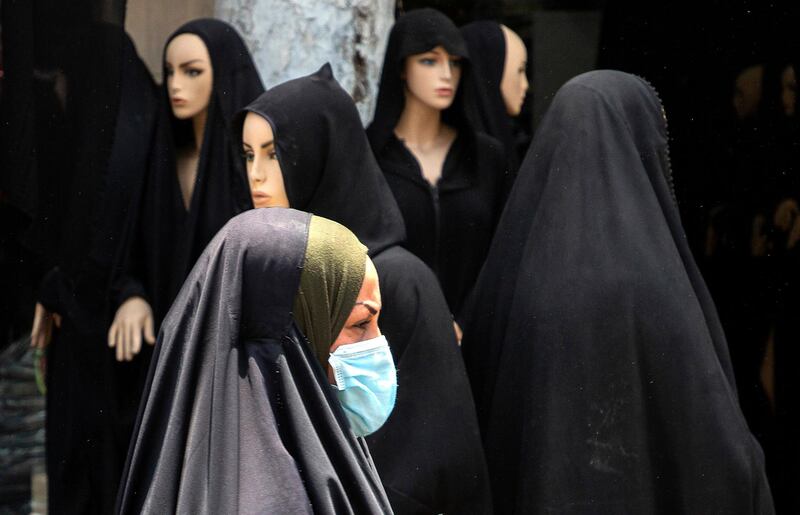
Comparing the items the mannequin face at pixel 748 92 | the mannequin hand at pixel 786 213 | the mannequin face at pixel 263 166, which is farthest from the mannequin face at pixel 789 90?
the mannequin face at pixel 263 166

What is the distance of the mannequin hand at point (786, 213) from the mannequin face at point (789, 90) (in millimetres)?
355

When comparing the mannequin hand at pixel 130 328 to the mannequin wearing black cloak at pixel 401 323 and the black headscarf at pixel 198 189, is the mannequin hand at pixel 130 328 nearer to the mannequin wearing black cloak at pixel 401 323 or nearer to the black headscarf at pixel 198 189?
the black headscarf at pixel 198 189

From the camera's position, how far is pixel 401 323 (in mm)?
3336

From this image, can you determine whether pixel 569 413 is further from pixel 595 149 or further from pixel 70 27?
pixel 70 27

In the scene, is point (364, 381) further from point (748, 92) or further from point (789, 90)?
point (748, 92)

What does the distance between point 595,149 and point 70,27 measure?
139 centimetres

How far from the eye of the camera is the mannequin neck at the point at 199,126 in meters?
4.46

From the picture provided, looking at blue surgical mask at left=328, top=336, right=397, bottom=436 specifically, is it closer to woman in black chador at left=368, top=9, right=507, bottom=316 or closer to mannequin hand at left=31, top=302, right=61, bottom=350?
mannequin hand at left=31, top=302, right=61, bottom=350

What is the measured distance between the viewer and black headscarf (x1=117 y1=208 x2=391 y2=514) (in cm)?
224

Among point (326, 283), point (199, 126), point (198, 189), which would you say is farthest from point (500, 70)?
point (326, 283)

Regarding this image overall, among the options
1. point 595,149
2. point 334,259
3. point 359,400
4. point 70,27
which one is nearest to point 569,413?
point 595,149

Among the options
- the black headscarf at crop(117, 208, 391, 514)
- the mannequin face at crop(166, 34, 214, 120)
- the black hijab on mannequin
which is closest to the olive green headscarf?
the black headscarf at crop(117, 208, 391, 514)

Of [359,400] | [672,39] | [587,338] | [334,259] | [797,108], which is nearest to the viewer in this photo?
[334,259]

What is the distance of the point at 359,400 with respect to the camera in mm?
2607
